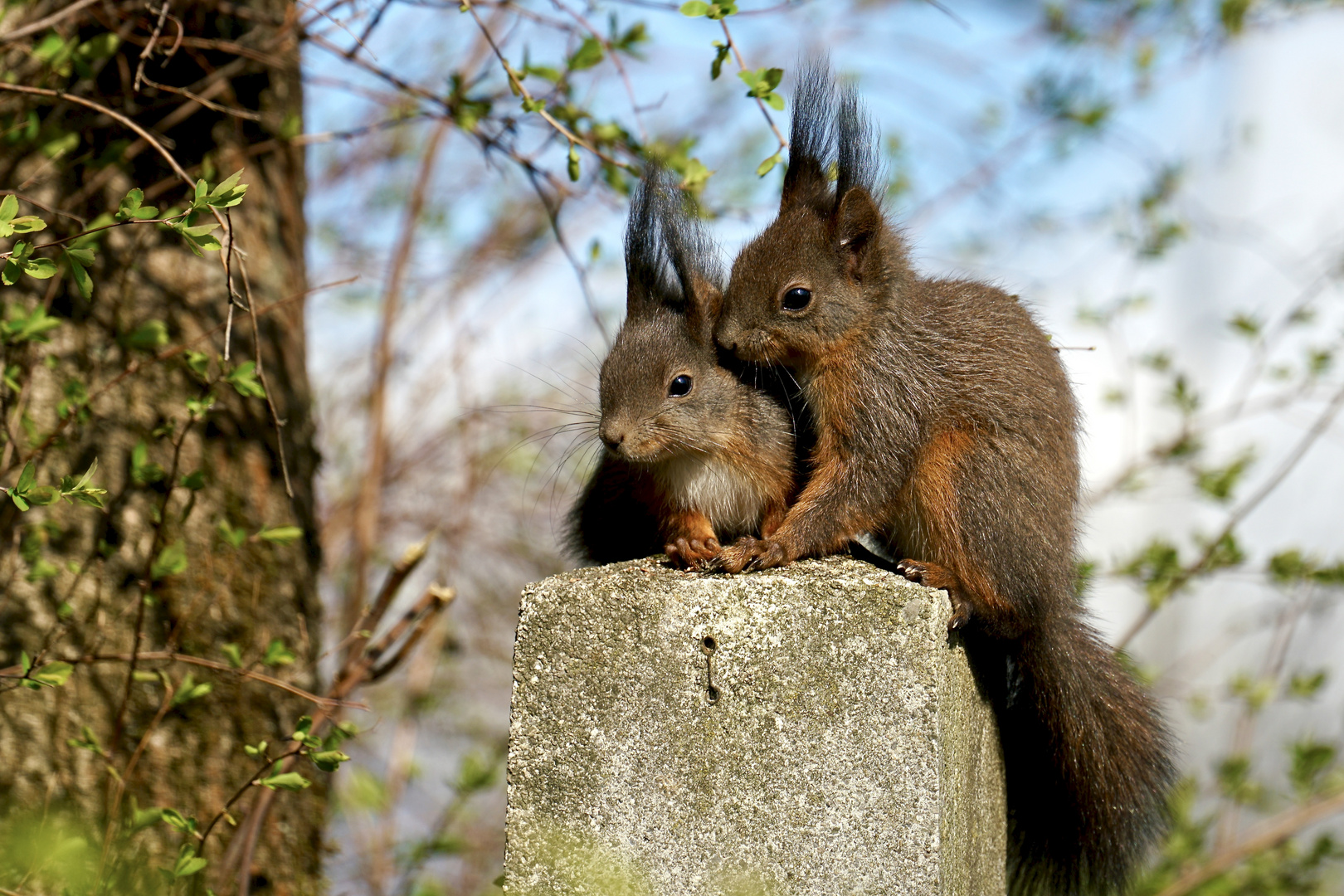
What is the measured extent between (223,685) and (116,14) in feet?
6.20

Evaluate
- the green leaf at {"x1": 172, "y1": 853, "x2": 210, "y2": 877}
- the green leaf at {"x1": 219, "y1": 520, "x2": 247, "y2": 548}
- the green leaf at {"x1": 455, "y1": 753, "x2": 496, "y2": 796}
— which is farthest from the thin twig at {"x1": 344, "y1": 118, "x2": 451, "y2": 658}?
the green leaf at {"x1": 172, "y1": 853, "x2": 210, "y2": 877}

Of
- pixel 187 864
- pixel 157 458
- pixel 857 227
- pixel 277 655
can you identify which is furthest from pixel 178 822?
pixel 857 227

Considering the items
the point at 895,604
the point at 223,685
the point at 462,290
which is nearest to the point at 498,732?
the point at 462,290

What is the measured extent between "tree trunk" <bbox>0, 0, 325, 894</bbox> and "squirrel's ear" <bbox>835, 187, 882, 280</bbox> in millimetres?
1405

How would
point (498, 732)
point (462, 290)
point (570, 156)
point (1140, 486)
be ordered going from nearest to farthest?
point (570, 156) < point (1140, 486) < point (462, 290) < point (498, 732)

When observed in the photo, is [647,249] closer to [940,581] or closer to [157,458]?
[940,581]

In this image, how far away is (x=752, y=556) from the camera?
2096 mm

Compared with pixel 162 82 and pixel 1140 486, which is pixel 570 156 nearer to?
pixel 162 82

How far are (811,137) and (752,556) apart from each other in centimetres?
102

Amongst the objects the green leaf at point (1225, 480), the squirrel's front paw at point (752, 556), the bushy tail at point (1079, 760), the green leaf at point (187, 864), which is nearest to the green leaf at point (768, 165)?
the squirrel's front paw at point (752, 556)

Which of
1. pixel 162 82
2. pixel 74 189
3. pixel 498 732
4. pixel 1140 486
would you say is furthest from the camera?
pixel 498 732

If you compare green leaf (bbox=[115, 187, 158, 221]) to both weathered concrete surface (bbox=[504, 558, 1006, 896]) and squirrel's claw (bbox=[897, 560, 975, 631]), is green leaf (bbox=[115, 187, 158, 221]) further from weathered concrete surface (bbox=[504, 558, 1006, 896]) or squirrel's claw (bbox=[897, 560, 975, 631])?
squirrel's claw (bbox=[897, 560, 975, 631])

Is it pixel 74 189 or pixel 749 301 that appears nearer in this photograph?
pixel 749 301

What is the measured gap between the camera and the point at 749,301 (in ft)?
8.05
